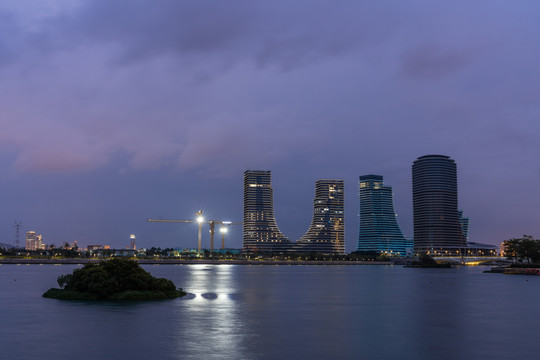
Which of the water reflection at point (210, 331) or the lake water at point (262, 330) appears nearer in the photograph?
the water reflection at point (210, 331)

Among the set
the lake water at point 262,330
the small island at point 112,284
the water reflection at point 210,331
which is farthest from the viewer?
the small island at point 112,284

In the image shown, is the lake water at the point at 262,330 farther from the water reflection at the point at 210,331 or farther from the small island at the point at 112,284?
the small island at the point at 112,284

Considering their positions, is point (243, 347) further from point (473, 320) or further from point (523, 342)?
point (473, 320)

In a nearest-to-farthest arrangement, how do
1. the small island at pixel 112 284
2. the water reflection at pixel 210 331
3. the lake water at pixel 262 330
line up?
1. the water reflection at pixel 210 331
2. the lake water at pixel 262 330
3. the small island at pixel 112 284

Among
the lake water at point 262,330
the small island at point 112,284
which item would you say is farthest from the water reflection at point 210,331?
the small island at point 112,284

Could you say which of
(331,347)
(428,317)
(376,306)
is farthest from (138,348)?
(376,306)

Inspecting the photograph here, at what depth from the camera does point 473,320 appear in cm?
5825

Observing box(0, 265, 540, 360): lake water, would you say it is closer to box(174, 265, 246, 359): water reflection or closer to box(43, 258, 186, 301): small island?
box(174, 265, 246, 359): water reflection

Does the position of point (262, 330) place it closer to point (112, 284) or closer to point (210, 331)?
point (210, 331)

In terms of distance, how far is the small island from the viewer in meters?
72.6

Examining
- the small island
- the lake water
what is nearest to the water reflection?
the lake water

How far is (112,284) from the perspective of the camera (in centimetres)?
7262

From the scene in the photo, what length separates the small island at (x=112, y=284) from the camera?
238 ft

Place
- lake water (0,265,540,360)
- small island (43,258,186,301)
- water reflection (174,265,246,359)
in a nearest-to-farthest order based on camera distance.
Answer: water reflection (174,265,246,359)
lake water (0,265,540,360)
small island (43,258,186,301)
